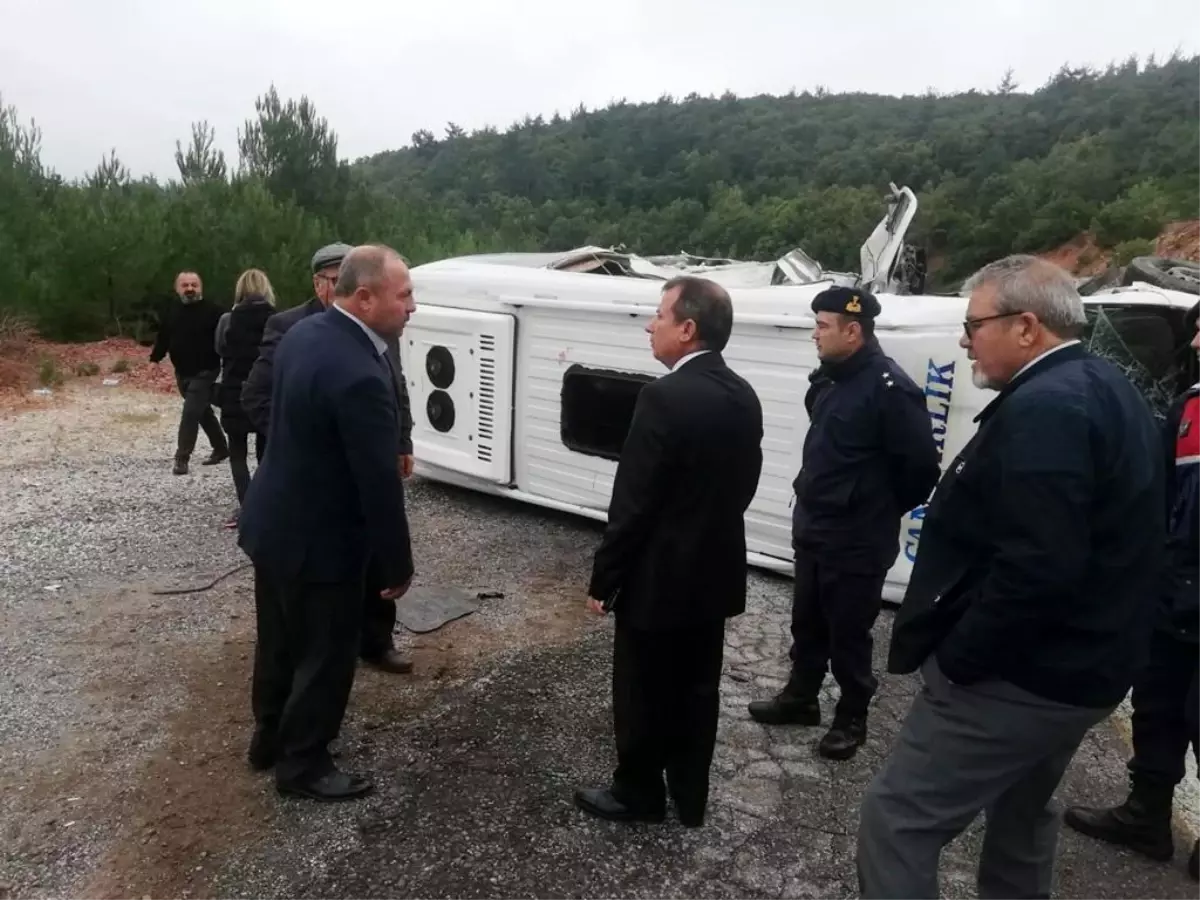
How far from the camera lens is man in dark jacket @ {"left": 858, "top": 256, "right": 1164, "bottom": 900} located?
1820 millimetres

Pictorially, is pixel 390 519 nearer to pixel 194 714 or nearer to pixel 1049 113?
pixel 194 714

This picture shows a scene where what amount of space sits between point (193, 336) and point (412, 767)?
4.70m

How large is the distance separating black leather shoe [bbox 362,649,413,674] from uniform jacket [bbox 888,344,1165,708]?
269 cm

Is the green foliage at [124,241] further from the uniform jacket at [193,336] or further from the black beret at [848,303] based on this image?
the black beret at [848,303]

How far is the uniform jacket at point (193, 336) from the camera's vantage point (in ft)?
22.3

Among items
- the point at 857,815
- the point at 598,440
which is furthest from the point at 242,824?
the point at 598,440

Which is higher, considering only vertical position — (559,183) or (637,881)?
(559,183)

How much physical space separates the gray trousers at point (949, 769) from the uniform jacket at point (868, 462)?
1.14 m

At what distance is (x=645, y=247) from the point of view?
112 ft

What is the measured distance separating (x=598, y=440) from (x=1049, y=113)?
4361cm

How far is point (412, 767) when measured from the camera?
332 cm

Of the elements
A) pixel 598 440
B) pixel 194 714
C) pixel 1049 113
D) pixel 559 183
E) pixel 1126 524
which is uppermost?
pixel 1049 113

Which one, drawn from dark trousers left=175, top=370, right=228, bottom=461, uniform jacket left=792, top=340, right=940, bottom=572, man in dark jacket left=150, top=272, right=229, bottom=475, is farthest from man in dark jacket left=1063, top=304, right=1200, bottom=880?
dark trousers left=175, top=370, right=228, bottom=461

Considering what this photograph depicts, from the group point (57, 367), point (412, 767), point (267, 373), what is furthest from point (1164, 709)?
point (57, 367)
